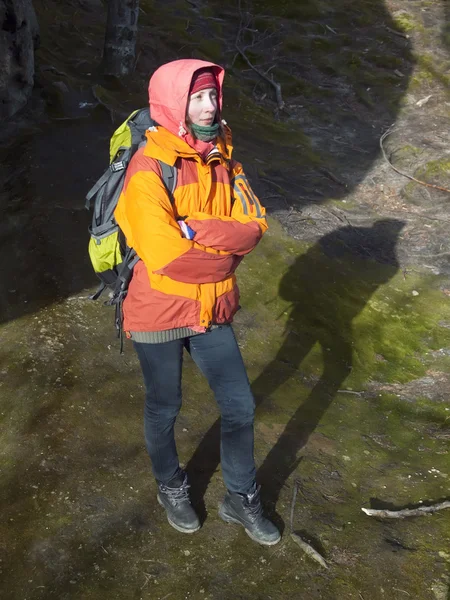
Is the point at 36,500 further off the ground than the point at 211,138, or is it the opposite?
the point at 211,138

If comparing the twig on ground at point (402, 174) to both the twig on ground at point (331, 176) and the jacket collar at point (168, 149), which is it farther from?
the jacket collar at point (168, 149)

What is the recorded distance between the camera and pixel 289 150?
42.2 feet

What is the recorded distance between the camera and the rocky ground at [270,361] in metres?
4.52

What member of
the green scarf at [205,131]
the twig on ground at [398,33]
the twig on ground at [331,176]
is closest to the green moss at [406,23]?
the twig on ground at [398,33]

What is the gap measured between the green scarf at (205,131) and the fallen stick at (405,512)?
301 cm

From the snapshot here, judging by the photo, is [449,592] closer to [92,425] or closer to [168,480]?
[168,480]

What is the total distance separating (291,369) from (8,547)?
350 centimetres

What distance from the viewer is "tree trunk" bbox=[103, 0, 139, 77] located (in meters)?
13.0

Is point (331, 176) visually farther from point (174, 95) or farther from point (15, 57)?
point (174, 95)

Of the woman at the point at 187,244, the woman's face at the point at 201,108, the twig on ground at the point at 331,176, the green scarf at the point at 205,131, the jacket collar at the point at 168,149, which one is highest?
the woman's face at the point at 201,108

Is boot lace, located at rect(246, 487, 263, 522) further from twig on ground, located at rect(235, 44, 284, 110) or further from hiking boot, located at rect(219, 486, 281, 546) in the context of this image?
twig on ground, located at rect(235, 44, 284, 110)

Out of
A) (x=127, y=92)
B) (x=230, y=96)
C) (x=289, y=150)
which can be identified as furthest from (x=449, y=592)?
(x=230, y=96)

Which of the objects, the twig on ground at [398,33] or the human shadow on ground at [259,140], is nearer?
the human shadow on ground at [259,140]

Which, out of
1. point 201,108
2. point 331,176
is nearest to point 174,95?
point 201,108
